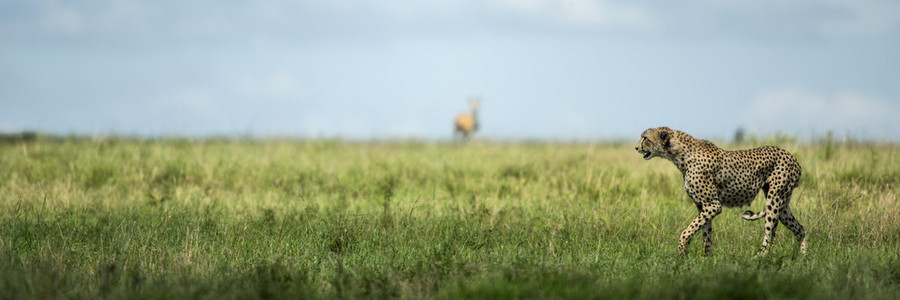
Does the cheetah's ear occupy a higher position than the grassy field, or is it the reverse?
the cheetah's ear

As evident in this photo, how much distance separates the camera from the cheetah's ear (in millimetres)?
6965

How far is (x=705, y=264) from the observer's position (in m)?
6.78

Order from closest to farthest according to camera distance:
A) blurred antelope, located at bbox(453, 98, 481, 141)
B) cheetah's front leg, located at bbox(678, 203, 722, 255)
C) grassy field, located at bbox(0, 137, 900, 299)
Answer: grassy field, located at bbox(0, 137, 900, 299) < cheetah's front leg, located at bbox(678, 203, 722, 255) < blurred antelope, located at bbox(453, 98, 481, 141)

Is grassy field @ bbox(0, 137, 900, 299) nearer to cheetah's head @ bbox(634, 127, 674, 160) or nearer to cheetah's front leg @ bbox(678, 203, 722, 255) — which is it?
cheetah's front leg @ bbox(678, 203, 722, 255)

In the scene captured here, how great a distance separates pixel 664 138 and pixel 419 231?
2759 mm

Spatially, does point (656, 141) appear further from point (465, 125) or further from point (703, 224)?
point (465, 125)

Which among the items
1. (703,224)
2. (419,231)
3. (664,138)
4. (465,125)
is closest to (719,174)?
(703,224)

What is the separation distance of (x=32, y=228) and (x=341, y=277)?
4.41m

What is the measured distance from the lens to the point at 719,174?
23.0 ft

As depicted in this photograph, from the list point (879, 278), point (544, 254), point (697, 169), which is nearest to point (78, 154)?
point (544, 254)

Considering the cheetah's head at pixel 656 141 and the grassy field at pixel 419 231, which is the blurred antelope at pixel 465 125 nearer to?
the grassy field at pixel 419 231

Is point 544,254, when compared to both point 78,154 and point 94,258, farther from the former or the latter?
point 78,154

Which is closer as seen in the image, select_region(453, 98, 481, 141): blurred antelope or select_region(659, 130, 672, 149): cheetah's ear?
select_region(659, 130, 672, 149): cheetah's ear

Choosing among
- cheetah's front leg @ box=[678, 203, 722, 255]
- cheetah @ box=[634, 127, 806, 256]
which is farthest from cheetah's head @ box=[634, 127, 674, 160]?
cheetah's front leg @ box=[678, 203, 722, 255]
